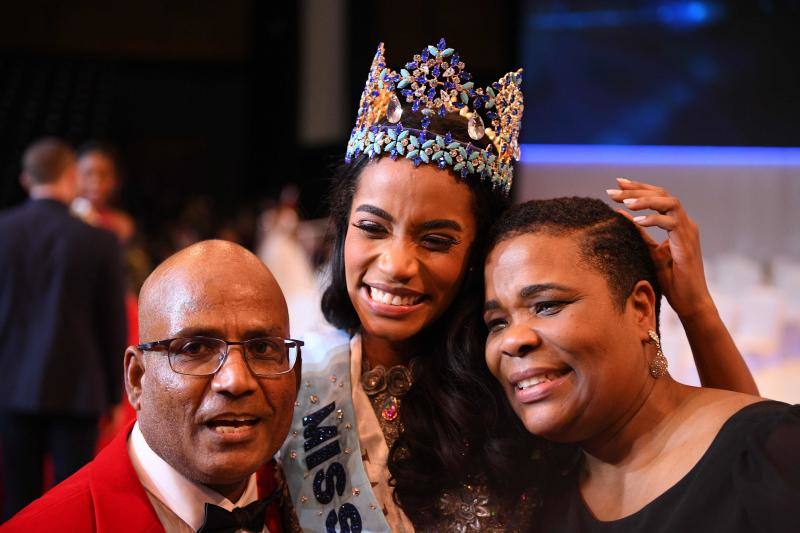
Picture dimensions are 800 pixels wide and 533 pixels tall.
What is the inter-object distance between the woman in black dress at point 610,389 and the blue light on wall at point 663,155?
355 cm

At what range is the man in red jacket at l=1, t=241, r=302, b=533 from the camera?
1.58 m

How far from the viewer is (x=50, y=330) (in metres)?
4.07

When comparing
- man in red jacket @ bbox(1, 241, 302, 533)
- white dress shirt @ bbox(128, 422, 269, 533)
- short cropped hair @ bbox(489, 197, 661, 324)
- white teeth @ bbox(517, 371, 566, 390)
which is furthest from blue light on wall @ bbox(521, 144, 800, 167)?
white dress shirt @ bbox(128, 422, 269, 533)

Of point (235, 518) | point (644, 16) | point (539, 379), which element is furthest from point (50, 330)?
point (644, 16)

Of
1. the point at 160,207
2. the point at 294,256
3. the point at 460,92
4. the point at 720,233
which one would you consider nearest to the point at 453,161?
the point at 460,92

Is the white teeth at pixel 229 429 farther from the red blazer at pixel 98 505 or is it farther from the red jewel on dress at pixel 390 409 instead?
the red jewel on dress at pixel 390 409

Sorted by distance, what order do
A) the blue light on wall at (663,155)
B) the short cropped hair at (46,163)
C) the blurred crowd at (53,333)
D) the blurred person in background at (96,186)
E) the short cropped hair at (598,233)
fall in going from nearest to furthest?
the short cropped hair at (598,233)
the blurred crowd at (53,333)
the short cropped hair at (46,163)
the blue light on wall at (663,155)
the blurred person in background at (96,186)

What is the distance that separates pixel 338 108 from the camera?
7.86 meters

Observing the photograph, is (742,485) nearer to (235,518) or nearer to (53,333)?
(235,518)

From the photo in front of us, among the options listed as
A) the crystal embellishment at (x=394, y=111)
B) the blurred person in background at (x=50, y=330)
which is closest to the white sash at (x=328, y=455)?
the crystal embellishment at (x=394, y=111)

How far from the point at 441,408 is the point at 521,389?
0.33 metres

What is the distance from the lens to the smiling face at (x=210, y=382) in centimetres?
158

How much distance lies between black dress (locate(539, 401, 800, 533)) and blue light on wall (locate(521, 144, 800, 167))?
3714 mm

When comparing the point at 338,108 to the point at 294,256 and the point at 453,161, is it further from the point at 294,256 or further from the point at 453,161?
the point at 453,161
